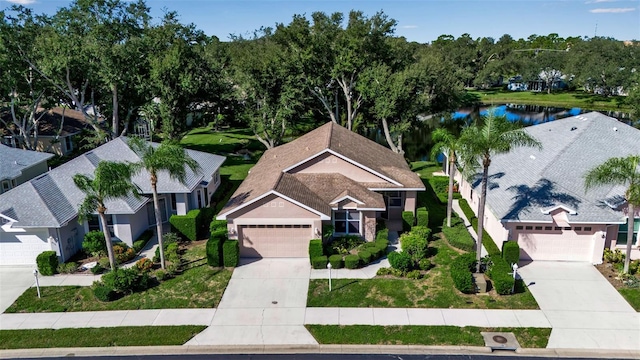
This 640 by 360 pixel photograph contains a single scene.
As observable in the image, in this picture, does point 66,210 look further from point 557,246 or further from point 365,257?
point 557,246

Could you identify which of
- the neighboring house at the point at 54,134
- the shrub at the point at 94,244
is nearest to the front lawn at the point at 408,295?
the shrub at the point at 94,244

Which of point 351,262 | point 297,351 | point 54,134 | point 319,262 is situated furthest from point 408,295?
point 54,134

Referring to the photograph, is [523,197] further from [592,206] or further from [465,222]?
[465,222]

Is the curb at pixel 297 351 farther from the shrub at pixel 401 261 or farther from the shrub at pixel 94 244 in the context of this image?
the shrub at pixel 94 244

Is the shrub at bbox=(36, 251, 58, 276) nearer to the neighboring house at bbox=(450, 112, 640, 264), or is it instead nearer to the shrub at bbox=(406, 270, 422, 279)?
the shrub at bbox=(406, 270, 422, 279)

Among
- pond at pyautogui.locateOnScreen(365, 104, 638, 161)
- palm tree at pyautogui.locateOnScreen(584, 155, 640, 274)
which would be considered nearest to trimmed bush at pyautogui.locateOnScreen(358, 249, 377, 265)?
palm tree at pyautogui.locateOnScreen(584, 155, 640, 274)
